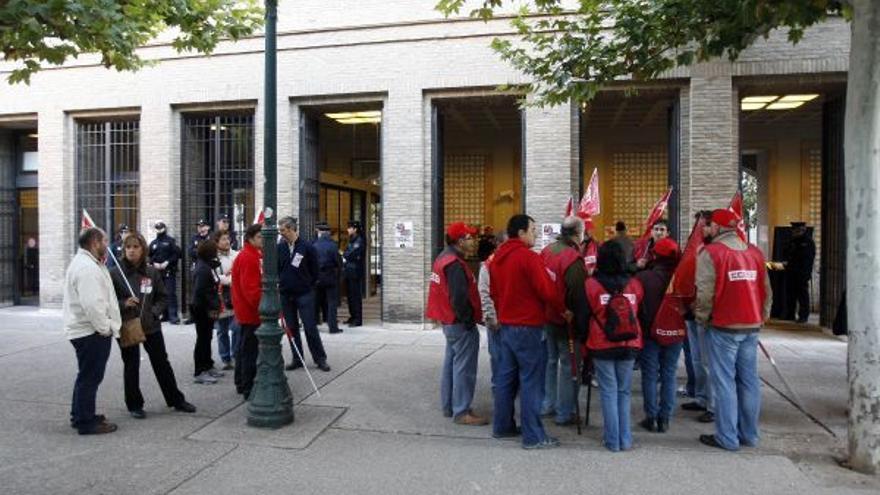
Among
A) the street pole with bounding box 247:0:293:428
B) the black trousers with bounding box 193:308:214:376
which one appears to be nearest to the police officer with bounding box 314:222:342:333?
the black trousers with bounding box 193:308:214:376

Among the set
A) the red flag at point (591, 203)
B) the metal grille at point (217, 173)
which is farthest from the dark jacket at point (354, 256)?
the red flag at point (591, 203)

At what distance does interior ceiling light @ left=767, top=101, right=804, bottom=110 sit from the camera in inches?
512

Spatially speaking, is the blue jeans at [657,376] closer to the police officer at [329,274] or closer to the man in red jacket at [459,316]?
the man in red jacket at [459,316]

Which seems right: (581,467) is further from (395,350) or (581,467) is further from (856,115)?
(395,350)

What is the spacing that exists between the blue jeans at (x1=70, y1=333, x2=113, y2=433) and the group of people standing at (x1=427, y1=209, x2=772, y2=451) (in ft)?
10.7

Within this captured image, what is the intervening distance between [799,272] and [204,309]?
1097cm

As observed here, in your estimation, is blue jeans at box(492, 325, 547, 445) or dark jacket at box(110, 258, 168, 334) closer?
blue jeans at box(492, 325, 547, 445)

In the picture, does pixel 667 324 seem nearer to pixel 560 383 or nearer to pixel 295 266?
pixel 560 383

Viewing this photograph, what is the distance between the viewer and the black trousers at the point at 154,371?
6277mm

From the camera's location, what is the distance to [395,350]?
9609 millimetres

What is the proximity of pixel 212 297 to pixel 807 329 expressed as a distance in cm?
1046

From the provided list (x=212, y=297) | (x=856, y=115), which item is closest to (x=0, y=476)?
(x=212, y=297)

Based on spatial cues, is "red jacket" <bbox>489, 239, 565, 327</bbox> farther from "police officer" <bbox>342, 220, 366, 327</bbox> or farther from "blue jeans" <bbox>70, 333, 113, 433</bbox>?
"police officer" <bbox>342, 220, 366, 327</bbox>

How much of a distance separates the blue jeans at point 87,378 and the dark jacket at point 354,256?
6.35m
